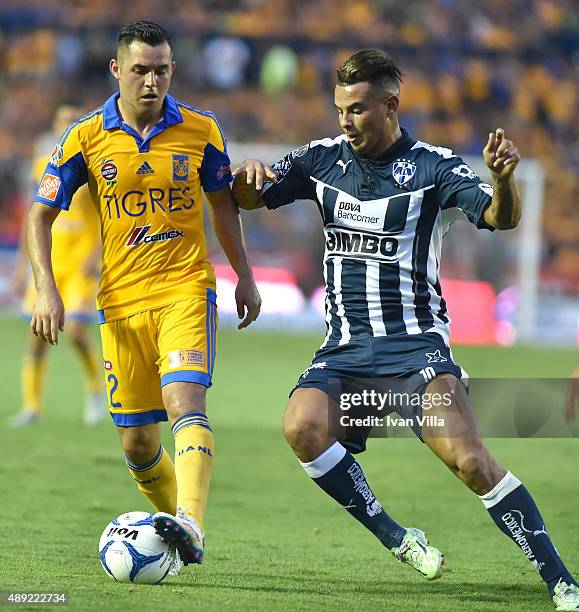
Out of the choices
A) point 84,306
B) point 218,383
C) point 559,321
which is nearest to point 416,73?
point 559,321

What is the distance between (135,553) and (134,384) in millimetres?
883

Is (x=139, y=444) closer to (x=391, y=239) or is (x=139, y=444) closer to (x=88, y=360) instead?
(x=391, y=239)

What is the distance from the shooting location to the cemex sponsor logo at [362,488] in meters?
5.00

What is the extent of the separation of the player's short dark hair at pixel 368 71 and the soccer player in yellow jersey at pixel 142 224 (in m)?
0.82

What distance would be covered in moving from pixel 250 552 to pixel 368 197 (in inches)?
72.2

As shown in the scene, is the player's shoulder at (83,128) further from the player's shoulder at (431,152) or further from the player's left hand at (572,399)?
the player's left hand at (572,399)

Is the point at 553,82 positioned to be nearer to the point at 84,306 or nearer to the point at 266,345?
the point at 266,345

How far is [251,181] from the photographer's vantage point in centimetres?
528

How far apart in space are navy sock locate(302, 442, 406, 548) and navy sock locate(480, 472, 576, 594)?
54 centimetres

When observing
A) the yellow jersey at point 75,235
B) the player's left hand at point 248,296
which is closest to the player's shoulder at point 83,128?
the player's left hand at point 248,296

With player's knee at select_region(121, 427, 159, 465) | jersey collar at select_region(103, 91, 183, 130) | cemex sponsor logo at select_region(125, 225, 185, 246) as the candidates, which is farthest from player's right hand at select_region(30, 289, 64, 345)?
jersey collar at select_region(103, 91, 183, 130)

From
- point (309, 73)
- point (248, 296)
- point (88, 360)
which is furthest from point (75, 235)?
point (309, 73)

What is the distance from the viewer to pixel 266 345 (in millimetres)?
18203

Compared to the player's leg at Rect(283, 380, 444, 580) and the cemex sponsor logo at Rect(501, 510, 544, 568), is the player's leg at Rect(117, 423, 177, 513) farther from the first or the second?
the cemex sponsor logo at Rect(501, 510, 544, 568)
